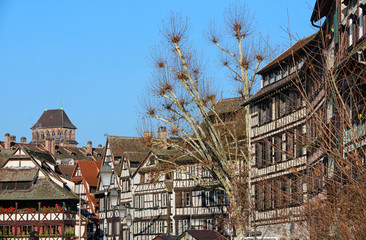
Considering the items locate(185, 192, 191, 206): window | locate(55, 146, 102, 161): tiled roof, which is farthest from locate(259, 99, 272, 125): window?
locate(55, 146, 102, 161): tiled roof

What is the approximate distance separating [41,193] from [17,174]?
9.98ft

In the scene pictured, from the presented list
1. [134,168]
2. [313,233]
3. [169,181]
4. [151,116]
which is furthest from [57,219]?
[313,233]

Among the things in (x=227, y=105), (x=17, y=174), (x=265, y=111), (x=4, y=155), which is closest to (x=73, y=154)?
(x=4, y=155)

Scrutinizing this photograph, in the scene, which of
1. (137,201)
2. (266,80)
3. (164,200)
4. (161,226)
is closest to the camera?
(266,80)

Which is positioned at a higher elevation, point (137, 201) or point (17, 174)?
point (17, 174)

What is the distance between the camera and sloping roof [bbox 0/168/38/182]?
214 ft

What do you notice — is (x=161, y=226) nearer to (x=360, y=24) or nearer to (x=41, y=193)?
(x=41, y=193)

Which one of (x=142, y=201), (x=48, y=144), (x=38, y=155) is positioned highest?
(x=48, y=144)

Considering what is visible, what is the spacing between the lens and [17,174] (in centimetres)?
6550

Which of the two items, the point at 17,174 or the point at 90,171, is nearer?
the point at 17,174

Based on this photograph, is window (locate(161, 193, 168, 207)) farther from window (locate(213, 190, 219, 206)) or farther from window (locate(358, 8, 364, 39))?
window (locate(358, 8, 364, 39))

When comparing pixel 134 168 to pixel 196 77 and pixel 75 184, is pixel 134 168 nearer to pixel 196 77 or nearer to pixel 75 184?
Answer: pixel 75 184

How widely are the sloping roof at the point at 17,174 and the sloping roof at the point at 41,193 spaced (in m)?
0.97

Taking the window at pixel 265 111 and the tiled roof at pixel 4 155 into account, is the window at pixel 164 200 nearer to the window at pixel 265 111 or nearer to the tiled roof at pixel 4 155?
the tiled roof at pixel 4 155
